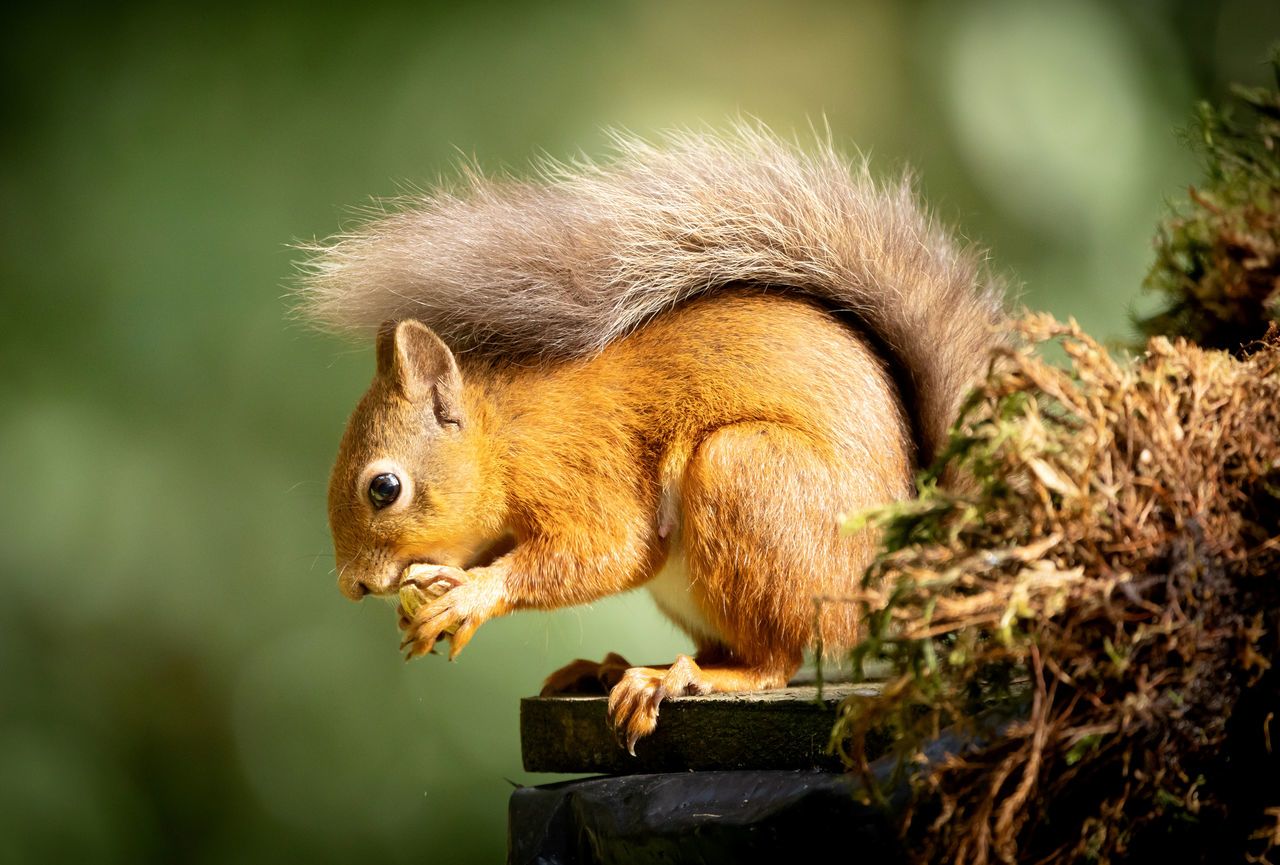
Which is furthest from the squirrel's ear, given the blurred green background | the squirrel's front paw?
the blurred green background

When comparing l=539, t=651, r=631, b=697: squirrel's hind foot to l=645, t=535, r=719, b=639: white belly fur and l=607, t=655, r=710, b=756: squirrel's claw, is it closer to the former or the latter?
l=645, t=535, r=719, b=639: white belly fur

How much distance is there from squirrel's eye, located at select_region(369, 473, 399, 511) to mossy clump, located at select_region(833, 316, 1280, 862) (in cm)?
67

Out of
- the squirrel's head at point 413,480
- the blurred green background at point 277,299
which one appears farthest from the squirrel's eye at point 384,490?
the blurred green background at point 277,299

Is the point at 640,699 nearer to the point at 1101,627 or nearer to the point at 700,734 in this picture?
the point at 700,734

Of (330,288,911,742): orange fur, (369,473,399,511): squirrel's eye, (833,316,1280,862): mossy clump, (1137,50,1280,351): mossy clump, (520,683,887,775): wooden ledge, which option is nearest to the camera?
(833,316,1280,862): mossy clump

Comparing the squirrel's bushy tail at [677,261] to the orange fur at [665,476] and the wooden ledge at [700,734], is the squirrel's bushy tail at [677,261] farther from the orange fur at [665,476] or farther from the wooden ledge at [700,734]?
the wooden ledge at [700,734]

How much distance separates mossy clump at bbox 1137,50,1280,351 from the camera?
0.83 m

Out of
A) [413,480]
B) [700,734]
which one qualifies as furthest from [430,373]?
[700,734]

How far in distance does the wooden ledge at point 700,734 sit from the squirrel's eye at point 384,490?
256 millimetres

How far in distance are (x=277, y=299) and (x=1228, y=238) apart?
6.54 ft

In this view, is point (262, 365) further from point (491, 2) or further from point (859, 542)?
point (859, 542)

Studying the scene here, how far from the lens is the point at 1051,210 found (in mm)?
2285

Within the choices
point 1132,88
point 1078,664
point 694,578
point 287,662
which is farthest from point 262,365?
point 1078,664

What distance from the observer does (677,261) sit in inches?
50.6
